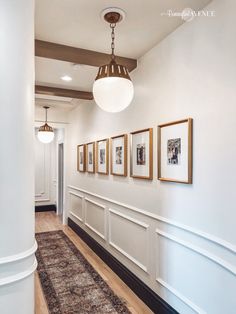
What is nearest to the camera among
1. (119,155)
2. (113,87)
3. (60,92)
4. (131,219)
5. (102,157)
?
(113,87)

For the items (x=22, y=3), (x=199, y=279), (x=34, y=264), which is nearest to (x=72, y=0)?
(x=22, y=3)

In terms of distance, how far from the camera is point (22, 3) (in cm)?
128

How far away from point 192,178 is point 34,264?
1.25 meters

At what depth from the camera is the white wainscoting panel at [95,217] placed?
3.66m

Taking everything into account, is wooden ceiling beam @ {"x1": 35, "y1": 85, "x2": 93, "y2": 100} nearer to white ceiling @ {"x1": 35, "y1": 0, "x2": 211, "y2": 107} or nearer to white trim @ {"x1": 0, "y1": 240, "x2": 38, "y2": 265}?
white ceiling @ {"x1": 35, "y1": 0, "x2": 211, "y2": 107}

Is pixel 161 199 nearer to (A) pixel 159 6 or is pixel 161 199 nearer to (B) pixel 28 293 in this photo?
(B) pixel 28 293

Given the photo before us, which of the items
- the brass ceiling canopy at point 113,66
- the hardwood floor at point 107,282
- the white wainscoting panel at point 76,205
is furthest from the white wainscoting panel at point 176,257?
the white wainscoting panel at point 76,205

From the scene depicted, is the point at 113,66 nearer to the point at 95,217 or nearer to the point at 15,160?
the point at 15,160

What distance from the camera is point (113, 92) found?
175cm

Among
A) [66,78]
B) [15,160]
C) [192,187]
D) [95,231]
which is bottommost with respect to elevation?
[95,231]

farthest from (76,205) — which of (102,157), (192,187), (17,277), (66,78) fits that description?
(17,277)

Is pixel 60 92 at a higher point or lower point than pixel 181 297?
higher

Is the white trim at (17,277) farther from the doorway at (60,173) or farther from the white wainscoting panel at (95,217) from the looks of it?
the doorway at (60,173)

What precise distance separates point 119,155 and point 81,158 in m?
Answer: 1.72
